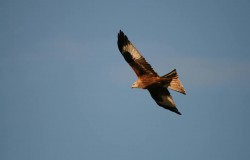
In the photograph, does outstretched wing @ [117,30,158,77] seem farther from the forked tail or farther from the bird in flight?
the forked tail

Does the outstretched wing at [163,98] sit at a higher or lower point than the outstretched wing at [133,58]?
lower

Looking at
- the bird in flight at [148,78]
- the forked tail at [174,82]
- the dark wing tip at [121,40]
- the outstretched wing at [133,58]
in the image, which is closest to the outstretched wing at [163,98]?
the bird in flight at [148,78]

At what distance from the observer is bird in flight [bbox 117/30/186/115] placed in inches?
427

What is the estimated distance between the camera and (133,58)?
11250 millimetres

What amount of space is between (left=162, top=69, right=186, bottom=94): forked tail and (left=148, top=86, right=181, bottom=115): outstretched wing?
90 cm

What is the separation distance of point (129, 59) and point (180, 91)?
2.07 metres

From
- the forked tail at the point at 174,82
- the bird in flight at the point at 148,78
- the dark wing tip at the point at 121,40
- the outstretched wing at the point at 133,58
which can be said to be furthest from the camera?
the dark wing tip at the point at 121,40

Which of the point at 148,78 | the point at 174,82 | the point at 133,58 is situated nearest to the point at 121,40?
the point at 133,58

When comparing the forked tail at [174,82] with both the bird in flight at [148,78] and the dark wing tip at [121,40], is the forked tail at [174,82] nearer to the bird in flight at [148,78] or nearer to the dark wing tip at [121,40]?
the bird in flight at [148,78]

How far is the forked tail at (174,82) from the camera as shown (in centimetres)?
1035

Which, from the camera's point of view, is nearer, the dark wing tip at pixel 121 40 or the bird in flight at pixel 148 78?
the bird in flight at pixel 148 78

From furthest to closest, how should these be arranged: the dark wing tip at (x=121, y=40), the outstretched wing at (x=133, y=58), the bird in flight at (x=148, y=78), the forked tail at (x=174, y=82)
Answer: the dark wing tip at (x=121, y=40)
the outstretched wing at (x=133, y=58)
the bird in flight at (x=148, y=78)
the forked tail at (x=174, y=82)

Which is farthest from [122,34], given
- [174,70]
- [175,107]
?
[175,107]

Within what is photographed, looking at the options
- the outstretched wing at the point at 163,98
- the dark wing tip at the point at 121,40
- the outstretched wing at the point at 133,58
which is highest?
the dark wing tip at the point at 121,40
